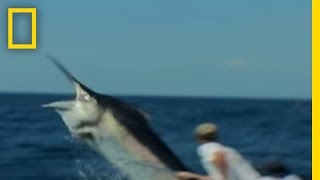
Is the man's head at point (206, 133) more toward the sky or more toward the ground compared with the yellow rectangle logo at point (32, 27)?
more toward the ground

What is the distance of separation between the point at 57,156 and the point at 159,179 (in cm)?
1601

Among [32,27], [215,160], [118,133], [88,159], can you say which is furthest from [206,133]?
[32,27]

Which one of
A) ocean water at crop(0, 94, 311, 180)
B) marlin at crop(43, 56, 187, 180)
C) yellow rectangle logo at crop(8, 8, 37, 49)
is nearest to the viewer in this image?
marlin at crop(43, 56, 187, 180)

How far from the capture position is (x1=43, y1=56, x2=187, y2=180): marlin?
6891 mm

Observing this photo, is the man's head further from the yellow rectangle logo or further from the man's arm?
the yellow rectangle logo

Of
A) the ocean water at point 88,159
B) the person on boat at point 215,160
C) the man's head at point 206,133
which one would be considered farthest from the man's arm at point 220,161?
the ocean water at point 88,159

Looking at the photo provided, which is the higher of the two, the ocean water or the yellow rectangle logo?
the yellow rectangle logo

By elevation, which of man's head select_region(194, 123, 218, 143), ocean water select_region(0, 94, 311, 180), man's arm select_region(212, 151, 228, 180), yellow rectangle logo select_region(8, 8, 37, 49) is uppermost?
yellow rectangle logo select_region(8, 8, 37, 49)

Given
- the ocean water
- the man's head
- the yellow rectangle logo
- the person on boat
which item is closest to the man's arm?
the person on boat

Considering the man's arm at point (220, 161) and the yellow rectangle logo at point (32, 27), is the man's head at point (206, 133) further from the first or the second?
the yellow rectangle logo at point (32, 27)

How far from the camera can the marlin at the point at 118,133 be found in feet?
22.6

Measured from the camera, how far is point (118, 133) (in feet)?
22.9

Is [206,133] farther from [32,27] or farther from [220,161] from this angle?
[32,27]

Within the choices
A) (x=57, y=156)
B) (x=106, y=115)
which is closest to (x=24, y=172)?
(x=57, y=156)
